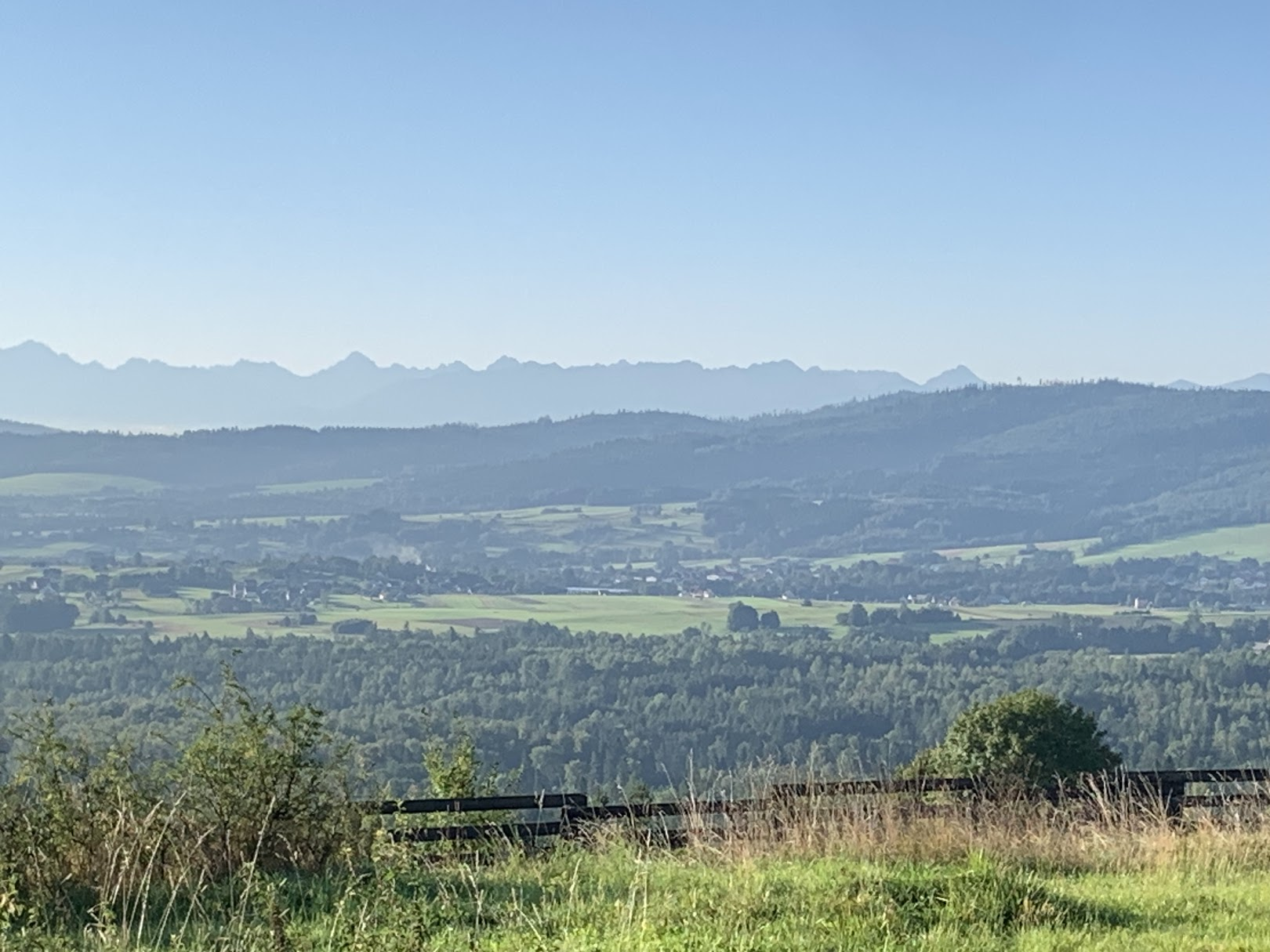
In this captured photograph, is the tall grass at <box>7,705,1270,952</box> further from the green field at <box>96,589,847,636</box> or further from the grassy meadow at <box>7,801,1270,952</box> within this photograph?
the green field at <box>96,589,847,636</box>

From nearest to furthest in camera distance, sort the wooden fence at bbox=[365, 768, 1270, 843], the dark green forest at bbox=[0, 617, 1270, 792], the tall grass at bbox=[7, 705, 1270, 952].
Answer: the tall grass at bbox=[7, 705, 1270, 952] < the wooden fence at bbox=[365, 768, 1270, 843] < the dark green forest at bbox=[0, 617, 1270, 792]

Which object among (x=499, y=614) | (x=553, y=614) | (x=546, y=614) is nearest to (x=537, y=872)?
(x=553, y=614)

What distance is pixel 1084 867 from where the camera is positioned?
9688 millimetres

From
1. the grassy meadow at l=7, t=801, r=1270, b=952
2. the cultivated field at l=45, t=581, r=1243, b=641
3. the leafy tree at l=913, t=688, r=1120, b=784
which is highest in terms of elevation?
the grassy meadow at l=7, t=801, r=1270, b=952

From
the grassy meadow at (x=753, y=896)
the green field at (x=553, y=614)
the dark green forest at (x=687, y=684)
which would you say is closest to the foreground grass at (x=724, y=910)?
the grassy meadow at (x=753, y=896)

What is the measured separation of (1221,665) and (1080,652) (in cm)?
1869

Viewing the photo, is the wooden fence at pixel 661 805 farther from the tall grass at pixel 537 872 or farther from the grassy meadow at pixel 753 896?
the grassy meadow at pixel 753 896

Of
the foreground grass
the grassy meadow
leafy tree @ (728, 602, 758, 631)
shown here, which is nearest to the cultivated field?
leafy tree @ (728, 602, 758, 631)

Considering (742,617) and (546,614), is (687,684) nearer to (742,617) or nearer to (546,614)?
(742,617)

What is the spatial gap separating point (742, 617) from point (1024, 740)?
116113mm

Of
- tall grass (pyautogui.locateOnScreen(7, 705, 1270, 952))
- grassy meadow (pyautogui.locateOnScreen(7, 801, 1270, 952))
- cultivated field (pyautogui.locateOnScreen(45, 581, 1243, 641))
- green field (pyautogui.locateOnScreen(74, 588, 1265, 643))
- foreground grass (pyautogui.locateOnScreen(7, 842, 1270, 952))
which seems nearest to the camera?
foreground grass (pyautogui.locateOnScreen(7, 842, 1270, 952))

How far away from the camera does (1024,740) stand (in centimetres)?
1855

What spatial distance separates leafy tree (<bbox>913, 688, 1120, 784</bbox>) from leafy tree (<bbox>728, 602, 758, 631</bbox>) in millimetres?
109319

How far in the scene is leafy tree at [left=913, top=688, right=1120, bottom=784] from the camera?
59.9ft
